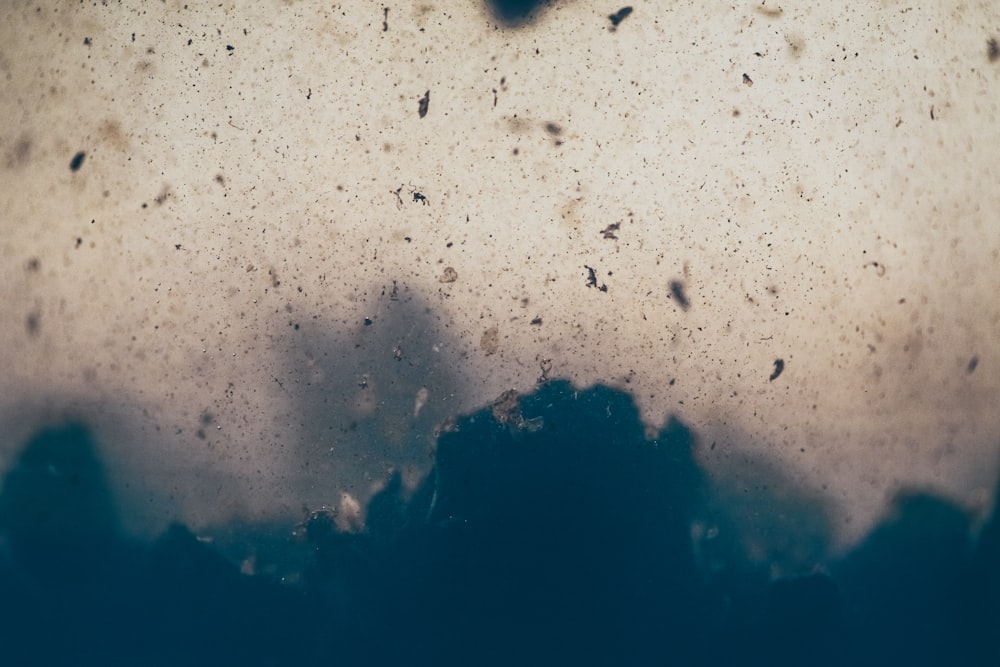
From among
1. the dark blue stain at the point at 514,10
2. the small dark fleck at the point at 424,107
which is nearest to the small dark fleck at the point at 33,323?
the small dark fleck at the point at 424,107

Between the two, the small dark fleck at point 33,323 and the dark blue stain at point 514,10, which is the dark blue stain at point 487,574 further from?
the dark blue stain at point 514,10

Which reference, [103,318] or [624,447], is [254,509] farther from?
[624,447]

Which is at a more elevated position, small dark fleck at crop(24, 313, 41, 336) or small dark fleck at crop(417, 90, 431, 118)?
small dark fleck at crop(417, 90, 431, 118)

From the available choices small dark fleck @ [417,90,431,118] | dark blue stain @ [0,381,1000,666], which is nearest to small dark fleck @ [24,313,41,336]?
dark blue stain @ [0,381,1000,666]

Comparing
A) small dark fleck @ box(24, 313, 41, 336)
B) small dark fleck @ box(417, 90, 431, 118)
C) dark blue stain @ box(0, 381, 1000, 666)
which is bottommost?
dark blue stain @ box(0, 381, 1000, 666)

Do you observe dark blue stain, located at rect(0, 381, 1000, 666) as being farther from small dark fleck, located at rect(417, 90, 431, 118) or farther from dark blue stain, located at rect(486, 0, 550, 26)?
dark blue stain, located at rect(486, 0, 550, 26)

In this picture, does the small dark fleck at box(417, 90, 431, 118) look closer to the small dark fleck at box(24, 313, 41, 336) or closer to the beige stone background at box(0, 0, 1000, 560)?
the beige stone background at box(0, 0, 1000, 560)

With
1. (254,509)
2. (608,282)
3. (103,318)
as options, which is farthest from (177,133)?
(608,282)
